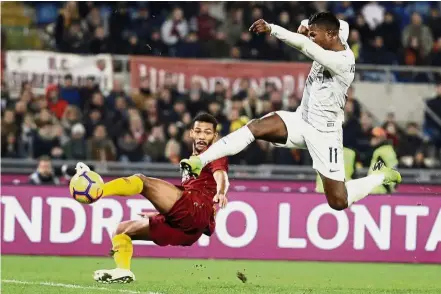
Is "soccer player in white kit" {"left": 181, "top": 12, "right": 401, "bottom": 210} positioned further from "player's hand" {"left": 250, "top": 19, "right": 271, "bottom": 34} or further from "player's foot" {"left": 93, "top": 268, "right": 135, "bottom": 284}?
"player's foot" {"left": 93, "top": 268, "right": 135, "bottom": 284}

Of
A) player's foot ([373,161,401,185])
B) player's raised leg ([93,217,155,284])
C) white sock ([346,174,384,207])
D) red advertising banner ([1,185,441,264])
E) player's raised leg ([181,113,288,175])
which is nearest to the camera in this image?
player's raised leg ([181,113,288,175])

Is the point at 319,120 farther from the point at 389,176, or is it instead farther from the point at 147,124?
the point at 147,124

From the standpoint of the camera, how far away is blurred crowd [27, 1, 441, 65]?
2056 cm

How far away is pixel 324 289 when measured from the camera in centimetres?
1248

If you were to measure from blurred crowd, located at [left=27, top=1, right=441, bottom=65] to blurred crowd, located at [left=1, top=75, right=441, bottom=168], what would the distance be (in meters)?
1.18

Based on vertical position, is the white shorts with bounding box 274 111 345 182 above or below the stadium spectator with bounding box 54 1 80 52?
below

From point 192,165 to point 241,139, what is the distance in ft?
2.06

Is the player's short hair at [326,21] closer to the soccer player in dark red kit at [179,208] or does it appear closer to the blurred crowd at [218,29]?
the soccer player in dark red kit at [179,208]

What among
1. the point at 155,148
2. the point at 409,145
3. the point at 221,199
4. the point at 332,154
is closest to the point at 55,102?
the point at 155,148

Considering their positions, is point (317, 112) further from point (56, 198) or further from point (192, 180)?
point (56, 198)

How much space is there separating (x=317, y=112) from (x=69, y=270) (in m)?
4.34

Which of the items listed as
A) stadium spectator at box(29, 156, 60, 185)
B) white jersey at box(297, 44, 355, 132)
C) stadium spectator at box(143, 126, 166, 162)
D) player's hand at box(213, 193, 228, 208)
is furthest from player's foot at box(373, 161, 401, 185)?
stadium spectator at box(143, 126, 166, 162)

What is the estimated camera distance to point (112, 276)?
10570mm

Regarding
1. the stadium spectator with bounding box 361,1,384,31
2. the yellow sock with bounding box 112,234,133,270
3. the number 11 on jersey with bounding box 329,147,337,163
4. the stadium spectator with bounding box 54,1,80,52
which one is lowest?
the yellow sock with bounding box 112,234,133,270
